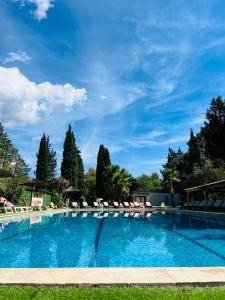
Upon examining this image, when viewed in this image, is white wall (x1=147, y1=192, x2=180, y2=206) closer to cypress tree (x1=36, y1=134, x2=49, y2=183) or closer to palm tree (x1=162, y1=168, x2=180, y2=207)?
palm tree (x1=162, y1=168, x2=180, y2=207)

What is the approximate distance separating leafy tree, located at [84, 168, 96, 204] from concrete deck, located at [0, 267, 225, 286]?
149ft

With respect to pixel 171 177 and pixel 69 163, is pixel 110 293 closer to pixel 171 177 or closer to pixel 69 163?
pixel 69 163

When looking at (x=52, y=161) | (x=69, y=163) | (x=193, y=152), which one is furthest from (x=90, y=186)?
(x=193, y=152)

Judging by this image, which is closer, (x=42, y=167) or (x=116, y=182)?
(x=42, y=167)

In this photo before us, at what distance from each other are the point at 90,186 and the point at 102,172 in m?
7.70

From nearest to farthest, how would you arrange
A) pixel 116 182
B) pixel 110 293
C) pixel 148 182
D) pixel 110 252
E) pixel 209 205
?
pixel 110 293
pixel 110 252
pixel 209 205
pixel 116 182
pixel 148 182

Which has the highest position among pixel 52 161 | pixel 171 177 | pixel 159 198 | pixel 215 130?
pixel 52 161

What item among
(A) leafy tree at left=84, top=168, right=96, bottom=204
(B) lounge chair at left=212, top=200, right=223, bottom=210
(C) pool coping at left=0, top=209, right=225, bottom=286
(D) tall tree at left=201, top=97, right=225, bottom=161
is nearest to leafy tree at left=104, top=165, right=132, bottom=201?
(A) leafy tree at left=84, top=168, right=96, bottom=204

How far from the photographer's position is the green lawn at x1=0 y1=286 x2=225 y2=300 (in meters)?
4.32

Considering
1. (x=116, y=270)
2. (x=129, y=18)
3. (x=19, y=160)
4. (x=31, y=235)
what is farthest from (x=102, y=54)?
(x=19, y=160)

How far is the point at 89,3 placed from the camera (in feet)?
40.7

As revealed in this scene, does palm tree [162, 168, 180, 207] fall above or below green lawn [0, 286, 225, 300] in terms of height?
above

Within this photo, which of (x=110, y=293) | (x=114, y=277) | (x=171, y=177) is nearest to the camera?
(x=110, y=293)

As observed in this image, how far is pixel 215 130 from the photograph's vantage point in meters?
31.6
